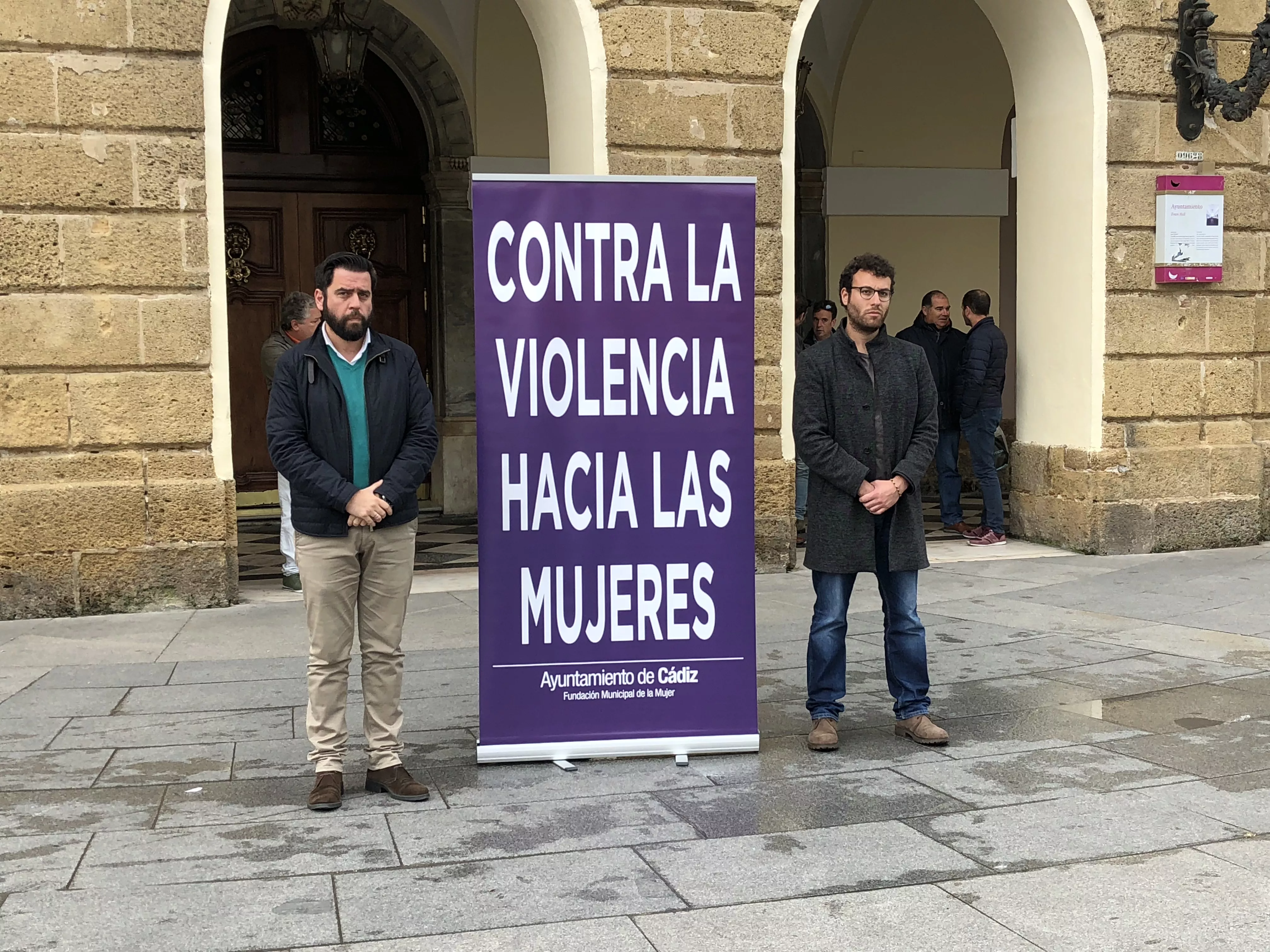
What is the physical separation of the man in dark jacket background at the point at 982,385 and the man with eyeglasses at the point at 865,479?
5.18m

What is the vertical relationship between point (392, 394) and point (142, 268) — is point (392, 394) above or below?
below

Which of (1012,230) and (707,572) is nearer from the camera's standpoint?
(707,572)

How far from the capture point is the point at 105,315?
25.6 feet

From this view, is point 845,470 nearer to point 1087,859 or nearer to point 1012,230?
point 1087,859

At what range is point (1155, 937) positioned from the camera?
341cm

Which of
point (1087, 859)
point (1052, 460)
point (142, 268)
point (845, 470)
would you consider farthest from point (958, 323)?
point (1087, 859)

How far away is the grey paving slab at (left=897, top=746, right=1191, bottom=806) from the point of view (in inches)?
183

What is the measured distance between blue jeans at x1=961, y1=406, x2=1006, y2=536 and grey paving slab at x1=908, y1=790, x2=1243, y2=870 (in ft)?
18.9

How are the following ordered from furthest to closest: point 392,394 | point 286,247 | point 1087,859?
point 286,247
point 392,394
point 1087,859

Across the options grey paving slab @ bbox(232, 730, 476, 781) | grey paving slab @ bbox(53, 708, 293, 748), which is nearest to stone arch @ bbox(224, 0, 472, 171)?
grey paving slab @ bbox(53, 708, 293, 748)

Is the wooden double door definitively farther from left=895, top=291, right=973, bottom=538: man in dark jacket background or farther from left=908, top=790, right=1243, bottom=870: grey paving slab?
left=908, top=790, right=1243, bottom=870: grey paving slab

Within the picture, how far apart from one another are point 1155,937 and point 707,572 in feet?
7.08

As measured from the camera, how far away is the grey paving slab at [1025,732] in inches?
205

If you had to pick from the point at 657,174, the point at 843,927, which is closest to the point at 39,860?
the point at 843,927
